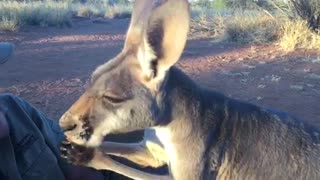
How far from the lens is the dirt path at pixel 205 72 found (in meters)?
9.96

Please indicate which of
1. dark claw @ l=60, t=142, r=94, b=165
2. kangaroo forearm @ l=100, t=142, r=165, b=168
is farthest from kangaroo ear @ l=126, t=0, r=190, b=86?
kangaroo forearm @ l=100, t=142, r=165, b=168

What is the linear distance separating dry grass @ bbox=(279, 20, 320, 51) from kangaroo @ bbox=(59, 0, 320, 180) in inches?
447

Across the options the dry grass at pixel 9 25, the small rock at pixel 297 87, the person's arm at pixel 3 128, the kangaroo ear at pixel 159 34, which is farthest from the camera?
the dry grass at pixel 9 25

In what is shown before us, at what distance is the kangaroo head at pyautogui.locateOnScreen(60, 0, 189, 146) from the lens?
3.50 meters

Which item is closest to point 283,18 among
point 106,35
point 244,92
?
point 106,35

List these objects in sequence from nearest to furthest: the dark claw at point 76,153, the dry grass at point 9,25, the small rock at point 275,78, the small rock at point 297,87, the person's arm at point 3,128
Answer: the dark claw at point 76,153, the person's arm at point 3,128, the small rock at point 297,87, the small rock at point 275,78, the dry grass at point 9,25

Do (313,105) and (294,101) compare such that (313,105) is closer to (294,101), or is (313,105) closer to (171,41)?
(294,101)

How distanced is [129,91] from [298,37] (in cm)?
1255

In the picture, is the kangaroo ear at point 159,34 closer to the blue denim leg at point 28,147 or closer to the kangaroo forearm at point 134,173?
the kangaroo forearm at point 134,173

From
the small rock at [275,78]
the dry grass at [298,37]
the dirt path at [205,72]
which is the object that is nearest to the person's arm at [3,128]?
the dirt path at [205,72]

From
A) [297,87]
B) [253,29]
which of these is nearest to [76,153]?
[297,87]

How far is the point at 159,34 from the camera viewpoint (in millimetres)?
3418

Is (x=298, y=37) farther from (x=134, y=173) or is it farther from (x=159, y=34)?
(x=159, y=34)

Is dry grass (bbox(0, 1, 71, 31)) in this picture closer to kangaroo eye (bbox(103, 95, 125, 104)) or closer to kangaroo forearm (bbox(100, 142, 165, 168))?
kangaroo forearm (bbox(100, 142, 165, 168))
